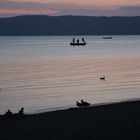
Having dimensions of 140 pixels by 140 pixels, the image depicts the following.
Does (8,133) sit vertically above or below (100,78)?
below

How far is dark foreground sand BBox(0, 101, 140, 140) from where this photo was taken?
1200 cm

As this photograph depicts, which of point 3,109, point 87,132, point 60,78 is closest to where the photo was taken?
point 87,132

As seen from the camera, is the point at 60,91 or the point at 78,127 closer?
the point at 78,127

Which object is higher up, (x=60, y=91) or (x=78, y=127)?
(x=60, y=91)

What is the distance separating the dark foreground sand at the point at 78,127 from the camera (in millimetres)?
12000

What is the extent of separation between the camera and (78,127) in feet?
43.4

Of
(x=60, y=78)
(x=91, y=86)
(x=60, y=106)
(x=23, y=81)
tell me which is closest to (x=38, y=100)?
(x=60, y=106)

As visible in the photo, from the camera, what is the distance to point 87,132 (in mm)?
12422

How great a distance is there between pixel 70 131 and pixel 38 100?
11882 millimetres

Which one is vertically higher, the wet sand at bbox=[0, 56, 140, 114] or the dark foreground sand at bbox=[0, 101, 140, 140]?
the wet sand at bbox=[0, 56, 140, 114]

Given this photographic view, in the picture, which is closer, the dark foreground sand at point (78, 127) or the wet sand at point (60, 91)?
the dark foreground sand at point (78, 127)

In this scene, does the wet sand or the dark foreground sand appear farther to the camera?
the wet sand

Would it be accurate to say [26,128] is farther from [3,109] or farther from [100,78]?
[100,78]

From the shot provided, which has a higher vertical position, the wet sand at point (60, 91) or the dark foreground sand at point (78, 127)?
the wet sand at point (60, 91)
